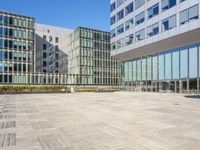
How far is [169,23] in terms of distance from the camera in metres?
35.0

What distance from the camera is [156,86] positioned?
47.8 meters

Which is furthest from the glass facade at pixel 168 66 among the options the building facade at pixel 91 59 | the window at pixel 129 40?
the building facade at pixel 91 59

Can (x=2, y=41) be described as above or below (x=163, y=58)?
above

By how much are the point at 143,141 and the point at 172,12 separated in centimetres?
3266

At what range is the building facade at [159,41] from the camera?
109 ft

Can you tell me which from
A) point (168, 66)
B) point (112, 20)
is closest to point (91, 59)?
point (112, 20)

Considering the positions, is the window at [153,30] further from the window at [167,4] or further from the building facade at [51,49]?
the building facade at [51,49]

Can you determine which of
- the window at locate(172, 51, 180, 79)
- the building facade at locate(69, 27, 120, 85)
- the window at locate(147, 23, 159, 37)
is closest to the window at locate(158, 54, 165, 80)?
the window at locate(172, 51, 180, 79)

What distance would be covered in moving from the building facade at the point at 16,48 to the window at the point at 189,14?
5837cm

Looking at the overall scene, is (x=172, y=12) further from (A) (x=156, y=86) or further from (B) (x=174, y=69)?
(A) (x=156, y=86)

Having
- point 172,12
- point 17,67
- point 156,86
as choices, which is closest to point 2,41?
point 17,67

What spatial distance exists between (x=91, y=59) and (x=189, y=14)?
63.5 metres

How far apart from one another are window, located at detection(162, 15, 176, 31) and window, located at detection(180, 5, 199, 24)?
5.22 ft

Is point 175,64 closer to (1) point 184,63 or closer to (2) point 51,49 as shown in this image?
(1) point 184,63
